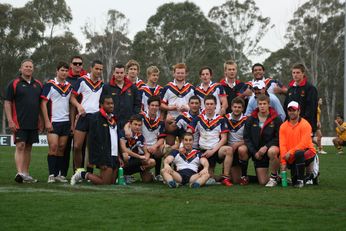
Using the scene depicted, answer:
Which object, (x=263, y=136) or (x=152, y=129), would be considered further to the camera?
(x=152, y=129)

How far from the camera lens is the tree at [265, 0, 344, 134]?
51281mm

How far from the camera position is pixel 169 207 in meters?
7.60

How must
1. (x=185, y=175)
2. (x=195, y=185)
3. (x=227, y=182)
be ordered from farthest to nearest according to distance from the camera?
(x=227, y=182)
(x=185, y=175)
(x=195, y=185)

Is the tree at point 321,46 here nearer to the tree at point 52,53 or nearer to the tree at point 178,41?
the tree at point 178,41

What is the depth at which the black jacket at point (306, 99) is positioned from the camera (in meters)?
11.1

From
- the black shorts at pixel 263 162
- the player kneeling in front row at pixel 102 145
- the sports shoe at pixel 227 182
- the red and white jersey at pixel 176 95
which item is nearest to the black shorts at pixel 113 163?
the player kneeling in front row at pixel 102 145

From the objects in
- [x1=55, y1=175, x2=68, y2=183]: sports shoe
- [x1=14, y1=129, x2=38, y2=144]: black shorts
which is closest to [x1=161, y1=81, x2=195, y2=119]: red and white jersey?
[x1=55, y1=175, x2=68, y2=183]: sports shoe

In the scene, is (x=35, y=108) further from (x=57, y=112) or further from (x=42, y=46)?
(x=42, y=46)

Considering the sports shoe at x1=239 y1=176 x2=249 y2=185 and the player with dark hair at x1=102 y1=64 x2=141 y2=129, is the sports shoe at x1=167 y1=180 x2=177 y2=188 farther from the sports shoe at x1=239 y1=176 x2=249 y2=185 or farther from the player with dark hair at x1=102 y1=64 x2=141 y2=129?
the player with dark hair at x1=102 y1=64 x2=141 y2=129

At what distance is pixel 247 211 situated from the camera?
7.27 metres

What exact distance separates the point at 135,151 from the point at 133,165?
27 cm

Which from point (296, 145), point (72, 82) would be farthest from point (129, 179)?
point (296, 145)

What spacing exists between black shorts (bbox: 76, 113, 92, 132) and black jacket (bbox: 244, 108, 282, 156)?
8.77ft

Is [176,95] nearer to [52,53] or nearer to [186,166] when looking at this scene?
[186,166]
